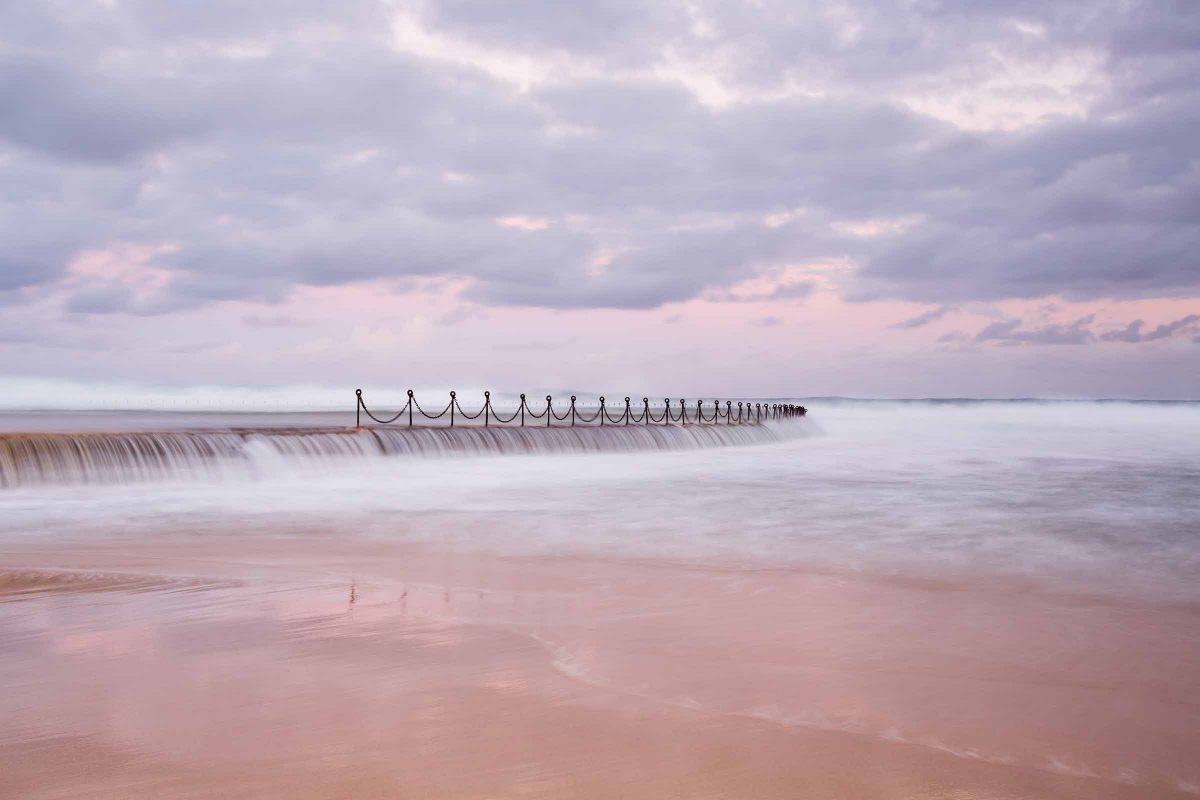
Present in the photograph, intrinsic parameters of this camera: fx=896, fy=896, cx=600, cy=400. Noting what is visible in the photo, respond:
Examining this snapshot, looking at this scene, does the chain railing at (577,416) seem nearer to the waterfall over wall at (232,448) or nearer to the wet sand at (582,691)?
the waterfall over wall at (232,448)

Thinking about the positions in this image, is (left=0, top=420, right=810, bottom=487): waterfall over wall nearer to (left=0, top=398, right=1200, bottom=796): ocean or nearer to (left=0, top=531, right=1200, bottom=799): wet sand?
(left=0, top=398, right=1200, bottom=796): ocean

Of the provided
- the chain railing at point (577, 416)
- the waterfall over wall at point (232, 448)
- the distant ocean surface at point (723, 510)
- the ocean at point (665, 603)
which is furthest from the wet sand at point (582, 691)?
the chain railing at point (577, 416)

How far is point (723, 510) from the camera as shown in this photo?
12188 mm

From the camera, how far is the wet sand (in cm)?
306

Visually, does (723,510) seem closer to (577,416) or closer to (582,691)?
(582,691)

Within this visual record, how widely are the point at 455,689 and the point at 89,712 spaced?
142 cm

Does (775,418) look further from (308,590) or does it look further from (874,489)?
(308,590)

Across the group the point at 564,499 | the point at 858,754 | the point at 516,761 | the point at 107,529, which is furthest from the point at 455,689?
the point at 564,499

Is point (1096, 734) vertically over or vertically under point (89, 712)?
under

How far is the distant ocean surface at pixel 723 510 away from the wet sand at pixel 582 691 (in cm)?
178

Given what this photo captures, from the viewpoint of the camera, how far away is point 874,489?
51.6ft

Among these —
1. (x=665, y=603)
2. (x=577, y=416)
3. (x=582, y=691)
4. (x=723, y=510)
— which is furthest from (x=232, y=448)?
(x=577, y=416)

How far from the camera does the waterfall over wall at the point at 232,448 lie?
47.3 ft

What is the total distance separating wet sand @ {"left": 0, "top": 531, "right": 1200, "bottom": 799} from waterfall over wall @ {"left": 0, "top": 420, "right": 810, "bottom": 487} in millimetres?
9363
